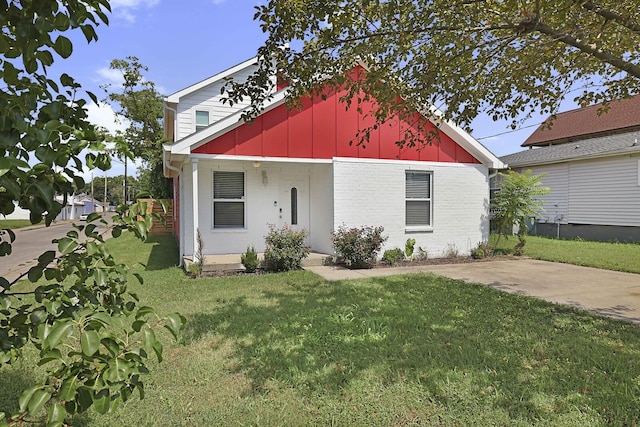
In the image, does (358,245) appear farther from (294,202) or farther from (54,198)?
(54,198)

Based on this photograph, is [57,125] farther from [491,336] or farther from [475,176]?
[475,176]

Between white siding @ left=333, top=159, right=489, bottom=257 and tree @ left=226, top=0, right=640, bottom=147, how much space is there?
430cm

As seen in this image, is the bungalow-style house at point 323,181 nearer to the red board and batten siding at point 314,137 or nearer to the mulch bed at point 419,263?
the red board and batten siding at point 314,137

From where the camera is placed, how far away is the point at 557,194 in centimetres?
1755

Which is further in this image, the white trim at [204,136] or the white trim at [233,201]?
the white trim at [233,201]

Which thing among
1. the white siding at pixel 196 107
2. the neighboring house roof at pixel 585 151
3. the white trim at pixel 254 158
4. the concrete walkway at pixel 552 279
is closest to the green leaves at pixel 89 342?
the concrete walkway at pixel 552 279

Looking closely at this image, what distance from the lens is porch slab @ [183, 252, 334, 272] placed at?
8.59 meters

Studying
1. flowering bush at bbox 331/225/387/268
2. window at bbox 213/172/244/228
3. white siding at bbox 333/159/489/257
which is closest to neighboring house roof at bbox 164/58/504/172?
white siding at bbox 333/159/489/257

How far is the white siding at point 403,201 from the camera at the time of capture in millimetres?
10016

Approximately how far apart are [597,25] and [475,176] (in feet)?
21.1

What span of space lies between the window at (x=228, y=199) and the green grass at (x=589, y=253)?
890 cm

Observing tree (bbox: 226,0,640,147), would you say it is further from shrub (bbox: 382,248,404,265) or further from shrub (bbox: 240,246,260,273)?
shrub (bbox: 382,248,404,265)

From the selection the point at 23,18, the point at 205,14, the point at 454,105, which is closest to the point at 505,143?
the point at 454,105

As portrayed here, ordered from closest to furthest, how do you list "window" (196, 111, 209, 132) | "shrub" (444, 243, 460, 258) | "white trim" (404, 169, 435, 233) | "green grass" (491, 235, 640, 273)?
"green grass" (491, 235, 640, 273), "white trim" (404, 169, 435, 233), "shrub" (444, 243, 460, 258), "window" (196, 111, 209, 132)
